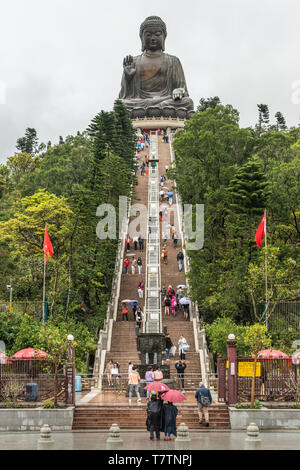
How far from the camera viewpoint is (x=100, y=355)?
26547mm

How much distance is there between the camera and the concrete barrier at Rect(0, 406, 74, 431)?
18.3 metres

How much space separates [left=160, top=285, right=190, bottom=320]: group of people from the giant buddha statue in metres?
44.3

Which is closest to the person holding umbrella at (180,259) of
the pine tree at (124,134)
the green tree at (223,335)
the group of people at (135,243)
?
the group of people at (135,243)

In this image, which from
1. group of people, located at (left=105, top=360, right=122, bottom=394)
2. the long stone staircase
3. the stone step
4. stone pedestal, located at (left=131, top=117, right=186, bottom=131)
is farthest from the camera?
A: stone pedestal, located at (left=131, top=117, right=186, bottom=131)

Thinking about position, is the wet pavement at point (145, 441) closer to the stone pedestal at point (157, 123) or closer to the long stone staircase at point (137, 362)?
the long stone staircase at point (137, 362)

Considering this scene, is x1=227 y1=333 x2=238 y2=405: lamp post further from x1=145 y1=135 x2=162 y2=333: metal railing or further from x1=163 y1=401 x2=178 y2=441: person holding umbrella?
x1=145 y1=135 x2=162 y2=333: metal railing

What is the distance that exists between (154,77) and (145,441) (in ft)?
210

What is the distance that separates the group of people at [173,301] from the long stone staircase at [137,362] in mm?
225

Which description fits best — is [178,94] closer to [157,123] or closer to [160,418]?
[157,123]

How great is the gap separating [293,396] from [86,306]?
1634 cm

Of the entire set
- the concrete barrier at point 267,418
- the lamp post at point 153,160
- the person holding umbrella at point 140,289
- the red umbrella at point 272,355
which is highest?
the lamp post at point 153,160

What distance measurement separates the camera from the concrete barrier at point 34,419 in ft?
60.1

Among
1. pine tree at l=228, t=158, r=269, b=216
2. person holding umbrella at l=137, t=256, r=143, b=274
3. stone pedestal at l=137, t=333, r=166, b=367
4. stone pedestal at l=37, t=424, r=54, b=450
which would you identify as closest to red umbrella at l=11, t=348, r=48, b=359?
stone pedestal at l=137, t=333, r=166, b=367
